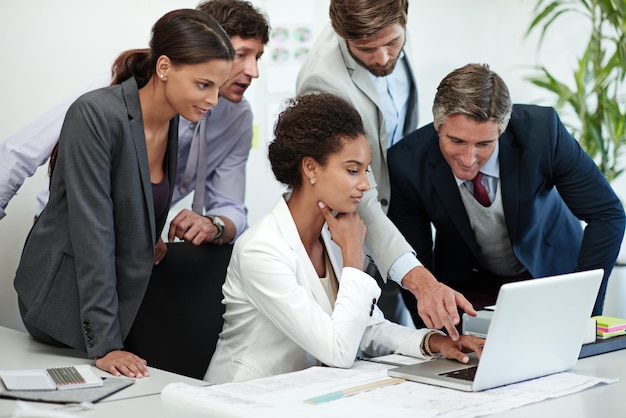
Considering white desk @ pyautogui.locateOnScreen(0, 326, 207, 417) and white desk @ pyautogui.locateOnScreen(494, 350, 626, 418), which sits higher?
white desk @ pyautogui.locateOnScreen(494, 350, 626, 418)

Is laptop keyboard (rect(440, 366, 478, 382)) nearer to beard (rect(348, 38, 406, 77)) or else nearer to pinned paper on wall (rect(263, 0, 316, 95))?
beard (rect(348, 38, 406, 77))

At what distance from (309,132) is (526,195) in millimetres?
730

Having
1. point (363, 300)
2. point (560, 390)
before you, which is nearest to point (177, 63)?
point (363, 300)

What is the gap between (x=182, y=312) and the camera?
250cm

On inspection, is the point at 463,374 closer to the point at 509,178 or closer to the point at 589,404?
the point at 589,404

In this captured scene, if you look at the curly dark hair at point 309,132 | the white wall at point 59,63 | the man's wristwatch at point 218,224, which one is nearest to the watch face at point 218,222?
the man's wristwatch at point 218,224

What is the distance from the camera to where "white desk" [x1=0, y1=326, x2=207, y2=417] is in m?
1.88

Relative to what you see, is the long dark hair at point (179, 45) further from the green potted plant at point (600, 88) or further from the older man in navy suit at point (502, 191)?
the green potted plant at point (600, 88)

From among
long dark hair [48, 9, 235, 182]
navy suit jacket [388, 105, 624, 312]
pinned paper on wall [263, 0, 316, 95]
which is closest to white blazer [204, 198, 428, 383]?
long dark hair [48, 9, 235, 182]

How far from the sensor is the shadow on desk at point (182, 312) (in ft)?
7.95

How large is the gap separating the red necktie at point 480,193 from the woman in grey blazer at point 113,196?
0.80m

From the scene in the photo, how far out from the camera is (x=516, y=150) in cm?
264

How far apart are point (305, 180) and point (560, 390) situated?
0.79m

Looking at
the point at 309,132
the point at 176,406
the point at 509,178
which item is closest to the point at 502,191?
the point at 509,178
